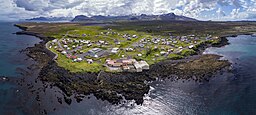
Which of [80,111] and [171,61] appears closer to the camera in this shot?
[80,111]

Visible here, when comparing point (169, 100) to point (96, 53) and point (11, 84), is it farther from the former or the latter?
point (96, 53)

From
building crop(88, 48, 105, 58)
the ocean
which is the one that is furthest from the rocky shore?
building crop(88, 48, 105, 58)

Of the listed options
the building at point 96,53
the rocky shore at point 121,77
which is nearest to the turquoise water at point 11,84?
the rocky shore at point 121,77

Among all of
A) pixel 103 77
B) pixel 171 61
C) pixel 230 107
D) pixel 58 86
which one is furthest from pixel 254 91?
pixel 58 86

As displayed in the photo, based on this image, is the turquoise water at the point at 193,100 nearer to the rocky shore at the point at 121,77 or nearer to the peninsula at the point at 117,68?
the rocky shore at the point at 121,77

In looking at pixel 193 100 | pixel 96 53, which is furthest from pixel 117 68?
pixel 193 100

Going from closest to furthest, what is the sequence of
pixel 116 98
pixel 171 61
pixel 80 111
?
pixel 80 111 < pixel 116 98 < pixel 171 61

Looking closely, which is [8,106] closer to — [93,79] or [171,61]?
[93,79]

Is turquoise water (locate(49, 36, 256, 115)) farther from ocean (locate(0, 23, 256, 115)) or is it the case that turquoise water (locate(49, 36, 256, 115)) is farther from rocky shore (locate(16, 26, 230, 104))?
rocky shore (locate(16, 26, 230, 104))

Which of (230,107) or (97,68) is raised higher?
(97,68)
